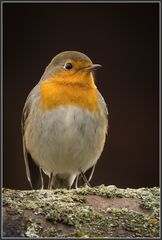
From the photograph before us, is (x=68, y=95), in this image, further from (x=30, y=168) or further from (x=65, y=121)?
(x=30, y=168)

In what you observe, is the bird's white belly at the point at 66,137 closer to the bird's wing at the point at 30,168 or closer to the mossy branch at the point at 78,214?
the bird's wing at the point at 30,168

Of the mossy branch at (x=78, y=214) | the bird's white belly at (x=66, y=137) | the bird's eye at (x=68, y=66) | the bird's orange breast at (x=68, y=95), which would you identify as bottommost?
the mossy branch at (x=78, y=214)

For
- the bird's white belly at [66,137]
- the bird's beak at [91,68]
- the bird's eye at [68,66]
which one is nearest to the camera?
the bird's white belly at [66,137]

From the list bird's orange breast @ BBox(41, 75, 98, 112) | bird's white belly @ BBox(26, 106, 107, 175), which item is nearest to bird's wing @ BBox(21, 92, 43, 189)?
bird's white belly @ BBox(26, 106, 107, 175)

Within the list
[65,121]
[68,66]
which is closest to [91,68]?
[68,66]

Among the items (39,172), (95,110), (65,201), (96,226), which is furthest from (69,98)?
(96,226)

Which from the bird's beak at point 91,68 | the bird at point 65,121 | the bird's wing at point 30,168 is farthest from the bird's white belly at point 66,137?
the bird's beak at point 91,68

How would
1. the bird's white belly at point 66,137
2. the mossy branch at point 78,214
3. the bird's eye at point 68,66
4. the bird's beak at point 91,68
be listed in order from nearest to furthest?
the mossy branch at point 78,214
the bird's white belly at point 66,137
the bird's beak at point 91,68
the bird's eye at point 68,66

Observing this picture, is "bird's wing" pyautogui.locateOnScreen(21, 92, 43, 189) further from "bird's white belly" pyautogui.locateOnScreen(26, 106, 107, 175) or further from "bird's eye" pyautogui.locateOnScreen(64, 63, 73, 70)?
"bird's eye" pyautogui.locateOnScreen(64, 63, 73, 70)
